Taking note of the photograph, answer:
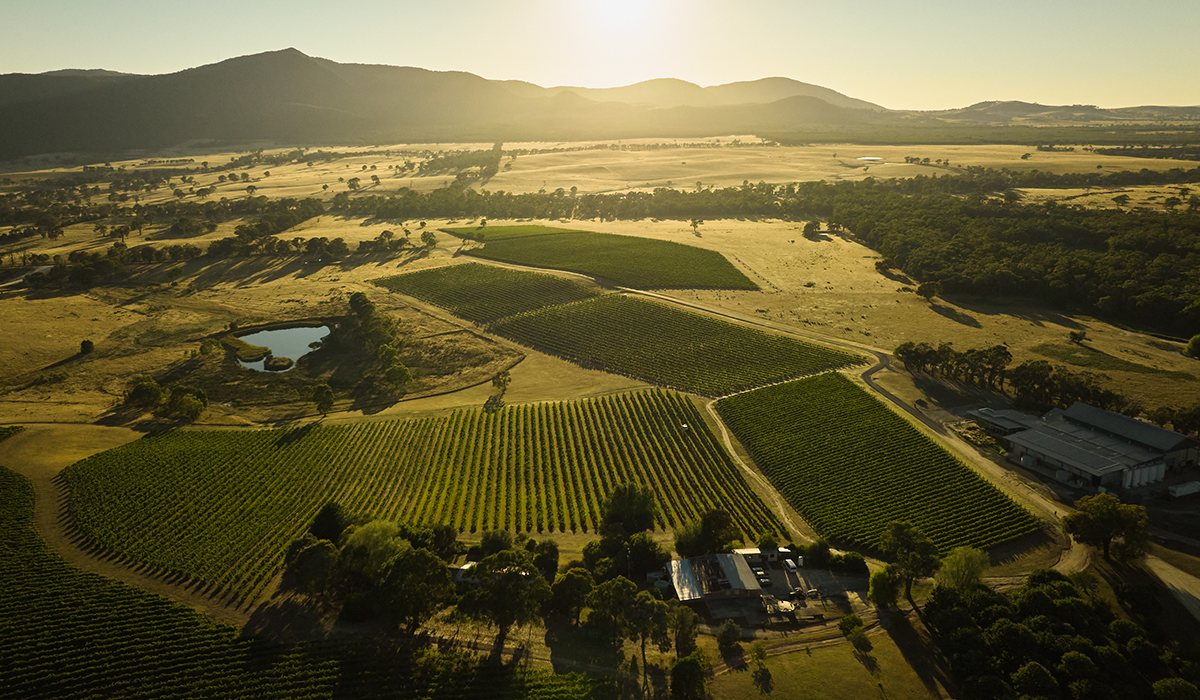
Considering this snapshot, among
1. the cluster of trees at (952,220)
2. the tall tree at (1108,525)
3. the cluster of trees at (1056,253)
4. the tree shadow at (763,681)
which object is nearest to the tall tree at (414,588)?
the tree shadow at (763,681)

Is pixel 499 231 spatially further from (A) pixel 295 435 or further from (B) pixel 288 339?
(A) pixel 295 435

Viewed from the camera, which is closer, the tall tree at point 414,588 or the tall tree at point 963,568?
the tall tree at point 414,588

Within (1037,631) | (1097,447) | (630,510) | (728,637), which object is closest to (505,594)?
(630,510)

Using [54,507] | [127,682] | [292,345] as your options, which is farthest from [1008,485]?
[292,345]

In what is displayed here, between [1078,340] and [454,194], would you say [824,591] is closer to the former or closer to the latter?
[1078,340]

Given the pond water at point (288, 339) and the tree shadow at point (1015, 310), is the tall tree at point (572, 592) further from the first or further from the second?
the tree shadow at point (1015, 310)
